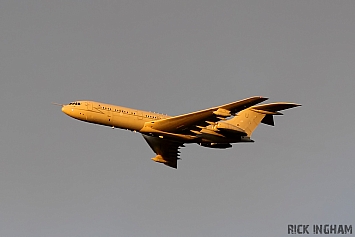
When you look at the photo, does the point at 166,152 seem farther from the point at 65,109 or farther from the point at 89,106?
the point at 65,109

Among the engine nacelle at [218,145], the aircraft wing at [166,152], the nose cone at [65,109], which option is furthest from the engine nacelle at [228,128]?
the nose cone at [65,109]

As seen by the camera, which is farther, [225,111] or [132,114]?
[132,114]

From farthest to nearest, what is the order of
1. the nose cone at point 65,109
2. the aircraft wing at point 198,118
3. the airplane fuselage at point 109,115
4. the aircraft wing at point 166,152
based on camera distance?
the aircraft wing at point 166,152 → the nose cone at point 65,109 → the airplane fuselage at point 109,115 → the aircraft wing at point 198,118

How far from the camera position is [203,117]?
233 ft

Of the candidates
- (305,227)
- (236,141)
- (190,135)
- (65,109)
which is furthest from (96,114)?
(305,227)

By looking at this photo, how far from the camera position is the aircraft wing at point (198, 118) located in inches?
2640

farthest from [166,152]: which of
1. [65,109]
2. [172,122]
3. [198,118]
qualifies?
[65,109]

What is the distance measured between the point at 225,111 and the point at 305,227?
15194 mm

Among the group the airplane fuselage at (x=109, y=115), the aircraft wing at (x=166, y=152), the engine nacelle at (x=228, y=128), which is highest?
the airplane fuselage at (x=109, y=115)

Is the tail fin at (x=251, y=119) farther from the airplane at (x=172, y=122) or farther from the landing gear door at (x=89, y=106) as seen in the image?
the landing gear door at (x=89, y=106)

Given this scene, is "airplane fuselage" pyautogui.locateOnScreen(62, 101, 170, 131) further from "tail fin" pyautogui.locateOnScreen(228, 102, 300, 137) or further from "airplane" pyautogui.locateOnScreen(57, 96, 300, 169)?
"tail fin" pyautogui.locateOnScreen(228, 102, 300, 137)

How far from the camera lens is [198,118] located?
71062 millimetres

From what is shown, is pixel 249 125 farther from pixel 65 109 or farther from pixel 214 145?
pixel 65 109

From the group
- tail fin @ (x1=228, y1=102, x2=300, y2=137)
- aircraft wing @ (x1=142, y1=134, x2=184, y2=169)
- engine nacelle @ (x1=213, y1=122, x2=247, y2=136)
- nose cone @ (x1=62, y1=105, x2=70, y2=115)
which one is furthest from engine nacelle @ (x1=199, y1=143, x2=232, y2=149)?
nose cone @ (x1=62, y1=105, x2=70, y2=115)
